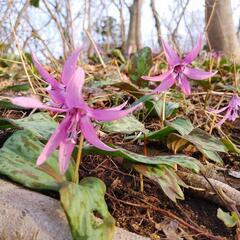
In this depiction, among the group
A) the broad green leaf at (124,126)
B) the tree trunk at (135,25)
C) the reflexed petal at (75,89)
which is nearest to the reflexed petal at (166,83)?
the broad green leaf at (124,126)

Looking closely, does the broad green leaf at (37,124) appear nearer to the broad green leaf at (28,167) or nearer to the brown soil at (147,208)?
the broad green leaf at (28,167)

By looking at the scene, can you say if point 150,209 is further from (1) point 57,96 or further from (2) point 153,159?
(1) point 57,96

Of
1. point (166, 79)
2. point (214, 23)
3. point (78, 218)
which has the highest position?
point (166, 79)

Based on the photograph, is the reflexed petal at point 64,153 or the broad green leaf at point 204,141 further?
the broad green leaf at point 204,141

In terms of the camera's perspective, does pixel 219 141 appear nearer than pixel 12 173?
No

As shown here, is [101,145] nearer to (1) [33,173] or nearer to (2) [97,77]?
(1) [33,173]

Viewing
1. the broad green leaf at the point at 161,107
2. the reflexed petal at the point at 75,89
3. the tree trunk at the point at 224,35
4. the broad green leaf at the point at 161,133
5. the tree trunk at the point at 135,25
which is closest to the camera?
the reflexed petal at the point at 75,89

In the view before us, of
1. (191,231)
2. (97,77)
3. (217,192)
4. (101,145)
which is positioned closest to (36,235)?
(101,145)
